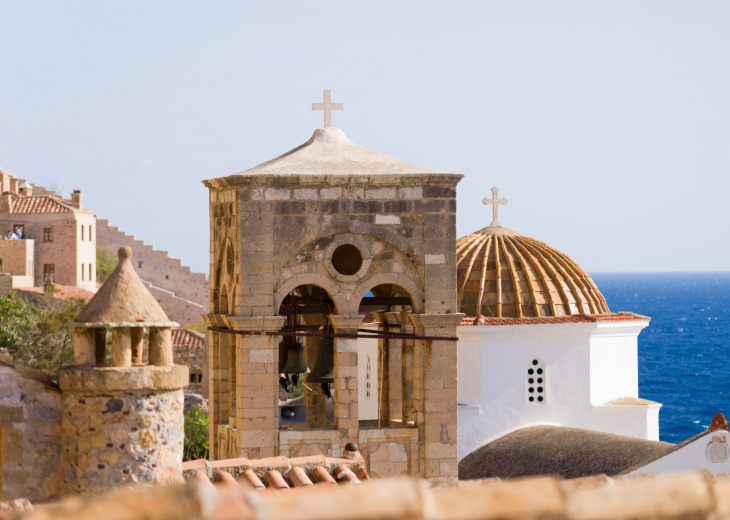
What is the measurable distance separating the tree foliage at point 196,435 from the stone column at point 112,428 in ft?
102

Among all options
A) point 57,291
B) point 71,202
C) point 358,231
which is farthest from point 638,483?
point 71,202

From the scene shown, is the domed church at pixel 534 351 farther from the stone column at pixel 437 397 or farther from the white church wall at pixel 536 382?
the stone column at pixel 437 397

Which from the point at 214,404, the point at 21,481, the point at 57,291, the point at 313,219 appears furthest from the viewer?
the point at 57,291

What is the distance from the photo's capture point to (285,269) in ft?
48.8

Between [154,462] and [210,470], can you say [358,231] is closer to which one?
[210,470]

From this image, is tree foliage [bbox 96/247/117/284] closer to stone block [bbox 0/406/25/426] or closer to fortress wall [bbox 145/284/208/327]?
fortress wall [bbox 145/284/208/327]

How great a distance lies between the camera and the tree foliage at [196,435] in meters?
41.2

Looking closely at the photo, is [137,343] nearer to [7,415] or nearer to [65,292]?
[7,415]

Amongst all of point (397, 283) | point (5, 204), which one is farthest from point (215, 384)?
point (5, 204)

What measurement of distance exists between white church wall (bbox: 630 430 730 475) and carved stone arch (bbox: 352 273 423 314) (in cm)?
375

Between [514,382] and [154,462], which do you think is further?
[514,382]

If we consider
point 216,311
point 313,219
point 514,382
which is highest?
point 313,219

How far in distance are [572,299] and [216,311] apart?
8481 millimetres

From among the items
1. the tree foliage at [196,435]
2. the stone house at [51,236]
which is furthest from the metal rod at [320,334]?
the stone house at [51,236]
